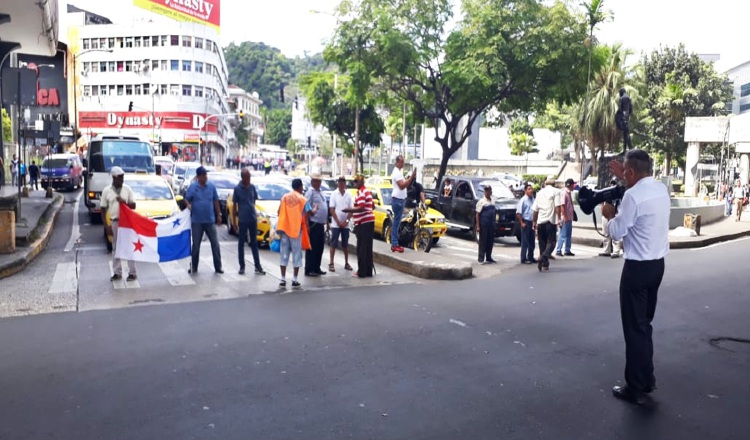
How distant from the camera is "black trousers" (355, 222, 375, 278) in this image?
12.0 m

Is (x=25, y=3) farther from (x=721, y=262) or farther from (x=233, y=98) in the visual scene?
(x=233, y=98)

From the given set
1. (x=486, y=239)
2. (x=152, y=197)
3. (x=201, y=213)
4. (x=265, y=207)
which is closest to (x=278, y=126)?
(x=152, y=197)

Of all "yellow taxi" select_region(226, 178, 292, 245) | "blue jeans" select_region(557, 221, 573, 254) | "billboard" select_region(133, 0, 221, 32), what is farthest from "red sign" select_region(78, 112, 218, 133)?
"blue jeans" select_region(557, 221, 573, 254)

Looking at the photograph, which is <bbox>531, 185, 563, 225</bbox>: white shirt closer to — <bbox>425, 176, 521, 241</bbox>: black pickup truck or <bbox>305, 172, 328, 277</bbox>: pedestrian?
<bbox>305, 172, 328, 277</bbox>: pedestrian

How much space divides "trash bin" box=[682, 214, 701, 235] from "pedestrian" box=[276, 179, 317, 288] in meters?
15.2

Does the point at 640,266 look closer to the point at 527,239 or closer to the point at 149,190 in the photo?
the point at 527,239

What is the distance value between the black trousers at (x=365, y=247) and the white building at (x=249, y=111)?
98.1 metres

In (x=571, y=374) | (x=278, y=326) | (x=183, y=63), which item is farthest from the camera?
(x=183, y=63)

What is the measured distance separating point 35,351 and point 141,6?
209 feet

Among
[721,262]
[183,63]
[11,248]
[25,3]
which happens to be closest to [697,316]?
[721,262]

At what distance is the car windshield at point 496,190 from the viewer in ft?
63.9

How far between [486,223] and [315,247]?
4.45 meters

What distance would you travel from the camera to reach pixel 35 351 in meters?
6.91

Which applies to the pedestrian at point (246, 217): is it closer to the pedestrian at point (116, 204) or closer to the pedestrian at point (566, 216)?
the pedestrian at point (116, 204)
